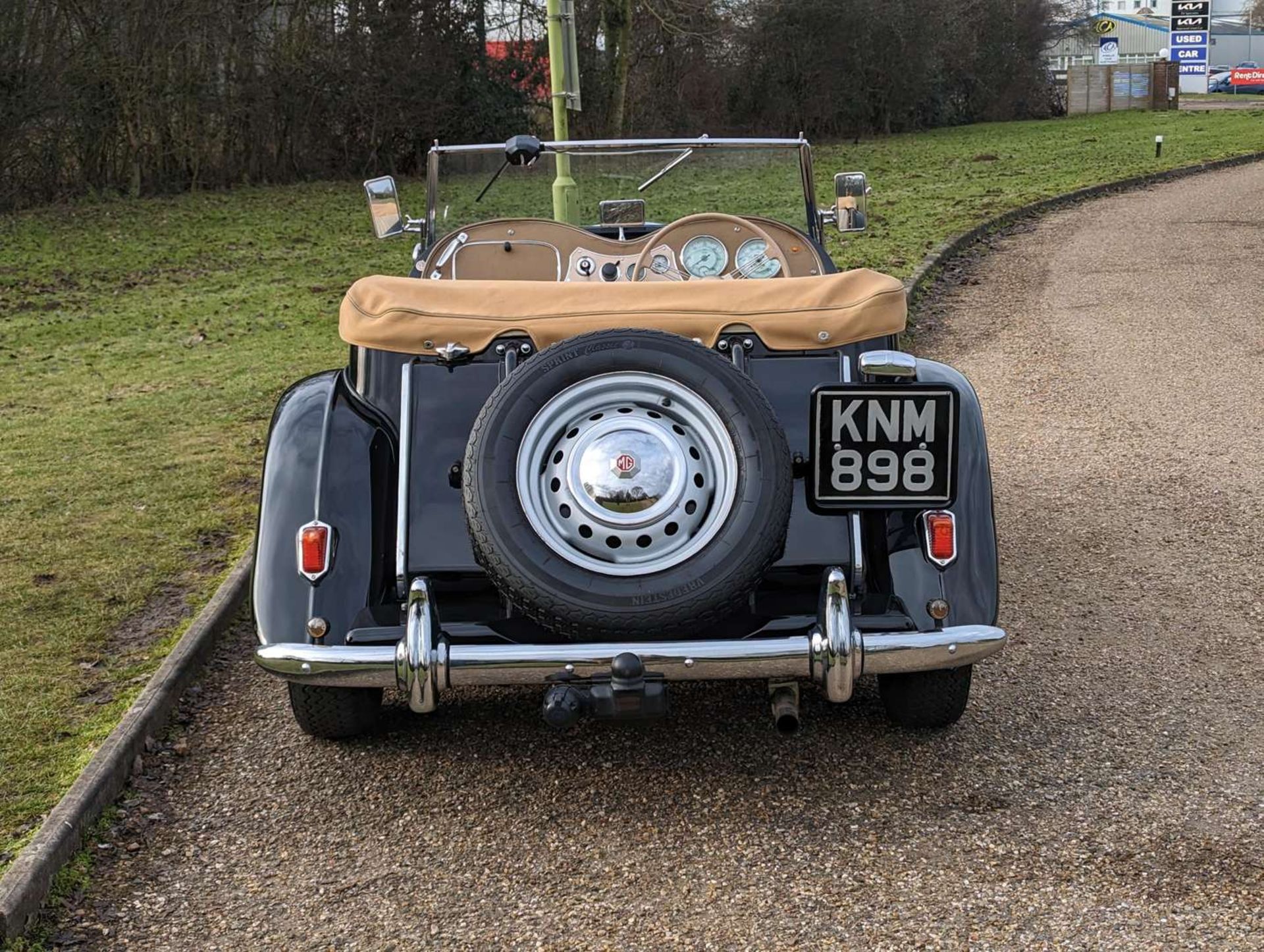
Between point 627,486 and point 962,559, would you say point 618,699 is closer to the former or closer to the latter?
point 627,486

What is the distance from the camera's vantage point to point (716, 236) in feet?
16.7

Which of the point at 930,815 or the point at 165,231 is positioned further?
the point at 165,231

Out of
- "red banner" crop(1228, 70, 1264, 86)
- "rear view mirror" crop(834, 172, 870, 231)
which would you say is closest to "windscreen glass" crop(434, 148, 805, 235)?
"rear view mirror" crop(834, 172, 870, 231)

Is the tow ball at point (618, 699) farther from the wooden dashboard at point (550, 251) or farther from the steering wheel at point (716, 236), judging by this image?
the wooden dashboard at point (550, 251)

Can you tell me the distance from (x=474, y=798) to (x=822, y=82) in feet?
89.9

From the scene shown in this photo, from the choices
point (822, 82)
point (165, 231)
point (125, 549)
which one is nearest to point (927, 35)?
point (822, 82)

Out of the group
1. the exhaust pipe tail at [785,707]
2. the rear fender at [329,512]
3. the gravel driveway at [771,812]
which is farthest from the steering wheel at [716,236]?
the exhaust pipe tail at [785,707]

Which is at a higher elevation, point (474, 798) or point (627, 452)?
point (627, 452)

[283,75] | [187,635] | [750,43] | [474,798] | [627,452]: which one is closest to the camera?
[627,452]

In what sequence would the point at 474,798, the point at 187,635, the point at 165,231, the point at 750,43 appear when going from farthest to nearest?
the point at 750,43 < the point at 165,231 < the point at 187,635 < the point at 474,798

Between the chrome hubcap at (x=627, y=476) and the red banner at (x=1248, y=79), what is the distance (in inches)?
2610

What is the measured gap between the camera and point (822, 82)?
29.2 metres

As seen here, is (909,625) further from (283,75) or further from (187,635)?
(283,75)

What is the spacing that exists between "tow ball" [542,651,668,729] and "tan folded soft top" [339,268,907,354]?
1027mm
